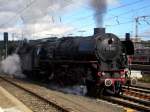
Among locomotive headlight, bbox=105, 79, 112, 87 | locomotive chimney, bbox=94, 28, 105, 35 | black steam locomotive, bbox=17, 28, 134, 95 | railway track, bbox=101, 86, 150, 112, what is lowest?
railway track, bbox=101, 86, 150, 112

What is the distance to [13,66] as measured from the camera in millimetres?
39188

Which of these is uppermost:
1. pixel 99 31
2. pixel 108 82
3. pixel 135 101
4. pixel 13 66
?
pixel 99 31

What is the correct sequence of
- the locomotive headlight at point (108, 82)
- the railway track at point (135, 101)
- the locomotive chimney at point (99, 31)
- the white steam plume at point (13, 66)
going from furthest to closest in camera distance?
the white steam plume at point (13, 66)
the locomotive chimney at point (99, 31)
the locomotive headlight at point (108, 82)
the railway track at point (135, 101)

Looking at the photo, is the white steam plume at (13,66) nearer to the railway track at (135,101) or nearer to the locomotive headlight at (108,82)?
the railway track at (135,101)

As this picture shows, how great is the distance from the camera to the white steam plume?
36.4 m

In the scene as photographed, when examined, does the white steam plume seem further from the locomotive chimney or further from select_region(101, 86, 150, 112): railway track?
select_region(101, 86, 150, 112): railway track

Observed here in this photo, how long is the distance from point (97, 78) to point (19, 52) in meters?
18.0

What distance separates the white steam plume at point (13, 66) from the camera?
119ft

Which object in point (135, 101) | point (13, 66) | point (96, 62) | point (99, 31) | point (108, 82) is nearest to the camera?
point (135, 101)

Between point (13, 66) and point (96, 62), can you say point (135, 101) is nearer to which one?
point (96, 62)

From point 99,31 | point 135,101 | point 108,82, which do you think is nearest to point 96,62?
point 108,82

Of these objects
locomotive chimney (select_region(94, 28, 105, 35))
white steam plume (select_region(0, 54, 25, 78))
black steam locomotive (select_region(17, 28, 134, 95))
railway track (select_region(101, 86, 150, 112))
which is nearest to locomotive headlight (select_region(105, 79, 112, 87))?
black steam locomotive (select_region(17, 28, 134, 95))

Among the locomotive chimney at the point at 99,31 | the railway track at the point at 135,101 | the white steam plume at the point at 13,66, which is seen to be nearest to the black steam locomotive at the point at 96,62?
the locomotive chimney at the point at 99,31

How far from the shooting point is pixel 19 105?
14805 mm
